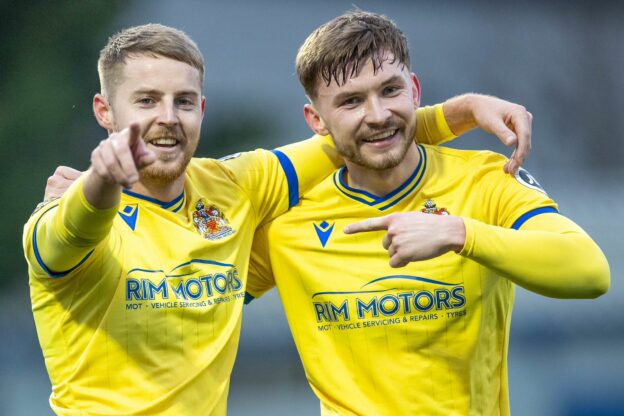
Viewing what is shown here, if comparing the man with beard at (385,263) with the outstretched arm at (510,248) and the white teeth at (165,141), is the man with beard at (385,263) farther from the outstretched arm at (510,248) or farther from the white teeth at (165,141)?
the white teeth at (165,141)

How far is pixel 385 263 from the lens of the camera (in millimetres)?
2822

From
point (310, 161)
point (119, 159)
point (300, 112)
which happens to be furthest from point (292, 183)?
point (300, 112)

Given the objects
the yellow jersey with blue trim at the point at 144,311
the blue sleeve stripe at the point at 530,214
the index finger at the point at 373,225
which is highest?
the blue sleeve stripe at the point at 530,214

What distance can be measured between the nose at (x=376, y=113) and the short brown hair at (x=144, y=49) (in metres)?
0.52

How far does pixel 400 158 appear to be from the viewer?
110 inches

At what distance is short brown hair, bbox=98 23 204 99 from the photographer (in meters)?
2.68

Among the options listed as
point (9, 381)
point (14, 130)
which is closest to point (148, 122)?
point (9, 381)

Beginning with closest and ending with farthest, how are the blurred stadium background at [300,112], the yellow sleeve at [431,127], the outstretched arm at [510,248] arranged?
1. the outstretched arm at [510,248]
2. the yellow sleeve at [431,127]
3. the blurred stadium background at [300,112]

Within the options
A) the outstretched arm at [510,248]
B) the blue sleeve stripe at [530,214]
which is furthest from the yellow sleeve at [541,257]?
the blue sleeve stripe at [530,214]

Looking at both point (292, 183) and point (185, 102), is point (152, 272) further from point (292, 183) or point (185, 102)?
point (292, 183)

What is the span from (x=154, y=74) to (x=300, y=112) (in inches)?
144

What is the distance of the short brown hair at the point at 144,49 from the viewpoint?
2.68 metres

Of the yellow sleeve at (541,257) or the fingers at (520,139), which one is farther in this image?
the fingers at (520,139)

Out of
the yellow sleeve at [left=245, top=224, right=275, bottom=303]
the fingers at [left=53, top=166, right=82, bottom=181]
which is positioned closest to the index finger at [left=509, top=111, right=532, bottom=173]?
the yellow sleeve at [left=245, top=224, right=275, bottom=303]
